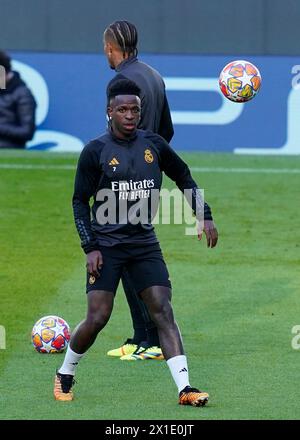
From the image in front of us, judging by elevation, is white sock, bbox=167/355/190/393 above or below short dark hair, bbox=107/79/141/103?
below

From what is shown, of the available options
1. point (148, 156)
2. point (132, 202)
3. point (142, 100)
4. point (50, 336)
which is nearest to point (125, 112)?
point (148, 156)

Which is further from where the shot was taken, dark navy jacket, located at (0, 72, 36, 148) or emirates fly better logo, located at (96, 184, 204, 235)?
dark navy jacket, located at (0, 72, 36, 148)

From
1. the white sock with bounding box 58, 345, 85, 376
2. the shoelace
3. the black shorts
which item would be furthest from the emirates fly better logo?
the shoelace

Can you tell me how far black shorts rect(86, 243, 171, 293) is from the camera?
9.23 m

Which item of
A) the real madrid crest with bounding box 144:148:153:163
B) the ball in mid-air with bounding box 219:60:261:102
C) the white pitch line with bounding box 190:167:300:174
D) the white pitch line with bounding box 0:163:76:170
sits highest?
the ball in mid-air with bounding box 219:60:261:102

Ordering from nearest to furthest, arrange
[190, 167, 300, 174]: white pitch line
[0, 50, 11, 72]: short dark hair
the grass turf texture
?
the grass turf texture, [190, 167, 300, 174]: white pitch line, [0, 50, 11, 72]: short dark hair

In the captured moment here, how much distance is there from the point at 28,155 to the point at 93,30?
8.10 ft

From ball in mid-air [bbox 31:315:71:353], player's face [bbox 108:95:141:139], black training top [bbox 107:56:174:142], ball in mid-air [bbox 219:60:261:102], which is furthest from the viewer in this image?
ball in mid-air [bbox 219:60:261:102]

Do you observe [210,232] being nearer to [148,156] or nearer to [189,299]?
[148,156]

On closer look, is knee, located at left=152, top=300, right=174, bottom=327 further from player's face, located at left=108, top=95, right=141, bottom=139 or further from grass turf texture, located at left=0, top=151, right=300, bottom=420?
player's face, located at left=108, top=95, right=141, bottom=139

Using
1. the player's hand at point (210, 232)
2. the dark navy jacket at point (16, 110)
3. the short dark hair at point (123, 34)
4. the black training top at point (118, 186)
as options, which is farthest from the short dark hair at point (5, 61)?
the player's hand at point (210, 232)
